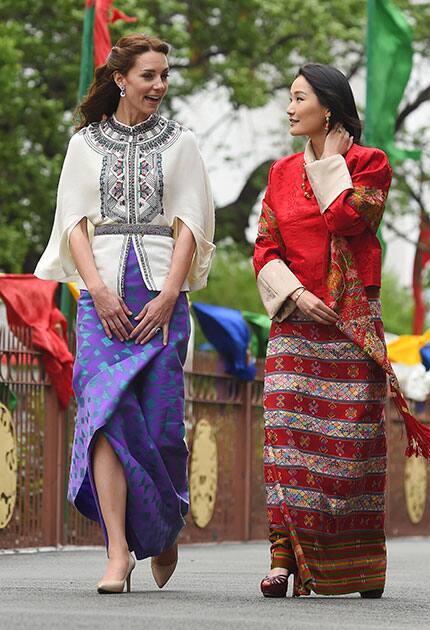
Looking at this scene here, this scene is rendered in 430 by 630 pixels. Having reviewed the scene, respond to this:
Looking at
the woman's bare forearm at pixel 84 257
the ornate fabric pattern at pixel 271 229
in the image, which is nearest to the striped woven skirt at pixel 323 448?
the ornate fabric pattern at pixel 271 229

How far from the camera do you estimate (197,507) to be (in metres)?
14.1

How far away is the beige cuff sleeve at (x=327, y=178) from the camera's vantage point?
24.0 feet

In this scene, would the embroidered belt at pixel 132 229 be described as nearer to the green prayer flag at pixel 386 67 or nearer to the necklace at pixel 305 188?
the necklace at pixel 305 188

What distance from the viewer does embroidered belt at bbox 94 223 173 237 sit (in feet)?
23.7

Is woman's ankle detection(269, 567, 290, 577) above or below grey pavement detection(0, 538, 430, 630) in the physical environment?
above

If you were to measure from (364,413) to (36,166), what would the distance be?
18.5m

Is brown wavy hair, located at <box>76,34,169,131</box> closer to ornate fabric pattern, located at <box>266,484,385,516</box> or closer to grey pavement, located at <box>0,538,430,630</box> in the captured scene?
ornate fabric pattern, located at <box>266,484,385,516</box>

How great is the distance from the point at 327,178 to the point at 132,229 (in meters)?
0.80

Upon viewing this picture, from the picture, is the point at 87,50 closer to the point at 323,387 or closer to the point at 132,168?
the point at 132,168

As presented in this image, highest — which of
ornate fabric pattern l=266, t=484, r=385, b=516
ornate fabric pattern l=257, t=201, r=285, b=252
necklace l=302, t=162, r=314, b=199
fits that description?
necklace l=302, t=162, r=314, b=199

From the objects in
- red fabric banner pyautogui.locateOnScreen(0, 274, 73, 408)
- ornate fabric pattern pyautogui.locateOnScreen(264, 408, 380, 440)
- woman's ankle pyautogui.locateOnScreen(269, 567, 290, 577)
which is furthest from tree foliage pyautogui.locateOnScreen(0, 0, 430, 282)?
woman's ankle pyautogui.locateOnScreen(269, 567, 290, 577)

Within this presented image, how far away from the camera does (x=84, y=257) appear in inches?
283

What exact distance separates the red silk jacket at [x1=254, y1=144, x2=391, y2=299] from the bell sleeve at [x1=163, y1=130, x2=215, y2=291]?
0.24 metres

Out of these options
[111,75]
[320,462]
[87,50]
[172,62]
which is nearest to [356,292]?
[320,462]
